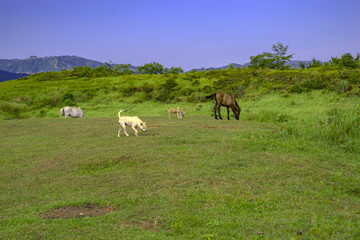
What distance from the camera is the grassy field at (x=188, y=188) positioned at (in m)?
5.41

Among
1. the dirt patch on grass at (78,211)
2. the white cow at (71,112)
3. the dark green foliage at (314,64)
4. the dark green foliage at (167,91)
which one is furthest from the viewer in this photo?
the dark green foliage at (314,64)

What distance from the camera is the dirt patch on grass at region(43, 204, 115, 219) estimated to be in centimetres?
612

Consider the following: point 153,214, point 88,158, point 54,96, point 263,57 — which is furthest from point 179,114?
point 263,57

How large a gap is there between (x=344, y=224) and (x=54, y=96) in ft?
141

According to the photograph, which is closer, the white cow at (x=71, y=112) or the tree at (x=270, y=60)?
the white cow at (x=71, y=112)

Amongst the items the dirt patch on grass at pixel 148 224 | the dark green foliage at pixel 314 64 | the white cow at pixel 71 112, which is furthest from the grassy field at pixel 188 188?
the dark green foliage at pixel 314 64

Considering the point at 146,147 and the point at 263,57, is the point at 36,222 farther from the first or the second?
the point at 263,57

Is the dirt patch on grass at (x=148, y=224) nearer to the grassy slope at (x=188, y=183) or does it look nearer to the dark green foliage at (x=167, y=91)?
the grassy slope at (x=188, y=183)

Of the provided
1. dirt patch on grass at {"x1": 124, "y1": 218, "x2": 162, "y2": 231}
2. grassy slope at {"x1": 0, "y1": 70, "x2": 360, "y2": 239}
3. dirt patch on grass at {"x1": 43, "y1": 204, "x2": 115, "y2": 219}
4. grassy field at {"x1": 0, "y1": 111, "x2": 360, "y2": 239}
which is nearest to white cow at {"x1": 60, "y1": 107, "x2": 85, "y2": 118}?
grassy slope at {"x1": 0, "y1": 70, "x2": 360, "y2": 239}

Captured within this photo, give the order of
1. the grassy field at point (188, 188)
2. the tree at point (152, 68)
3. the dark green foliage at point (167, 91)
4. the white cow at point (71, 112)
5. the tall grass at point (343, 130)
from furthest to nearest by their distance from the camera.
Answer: the tree at point (152, 68)
the dark green foliage at point (167, 91)
the white cow at point (71, 112)
the tall grass at point (343, 130)
the grassy field at point (188, 188)

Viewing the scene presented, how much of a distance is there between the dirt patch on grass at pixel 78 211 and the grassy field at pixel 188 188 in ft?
0.47

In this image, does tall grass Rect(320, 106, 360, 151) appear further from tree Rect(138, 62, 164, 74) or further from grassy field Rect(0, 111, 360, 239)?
tree Rect(138, 62, 164, 74)

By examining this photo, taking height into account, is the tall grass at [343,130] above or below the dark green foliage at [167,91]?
below

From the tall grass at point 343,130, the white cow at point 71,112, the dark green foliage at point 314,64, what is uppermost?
the dark green foliage at point 314,64
